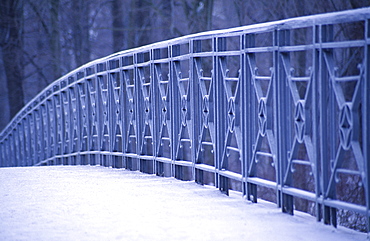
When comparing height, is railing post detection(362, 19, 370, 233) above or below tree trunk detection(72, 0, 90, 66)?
below

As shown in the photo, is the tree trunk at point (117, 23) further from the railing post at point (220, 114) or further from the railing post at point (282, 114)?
the railing post at point (282, 114)

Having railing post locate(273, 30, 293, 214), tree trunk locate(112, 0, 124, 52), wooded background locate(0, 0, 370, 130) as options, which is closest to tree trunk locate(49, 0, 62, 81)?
wooded background locate(0, 0, 370, 130)

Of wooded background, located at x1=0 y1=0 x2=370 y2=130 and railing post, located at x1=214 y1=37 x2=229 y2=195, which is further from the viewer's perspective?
wooded background, located at x1=0 y1=0 x2=370 y2=130

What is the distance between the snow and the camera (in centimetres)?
452

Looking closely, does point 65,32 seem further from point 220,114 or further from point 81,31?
point 220,114

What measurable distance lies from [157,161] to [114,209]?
295cm

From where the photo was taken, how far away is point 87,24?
1159 inches

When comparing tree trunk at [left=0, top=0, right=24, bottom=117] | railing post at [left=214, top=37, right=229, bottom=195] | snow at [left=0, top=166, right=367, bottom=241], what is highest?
tree trunk at [left=0, top=0, right=24, bottom=117]

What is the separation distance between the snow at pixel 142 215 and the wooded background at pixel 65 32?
761 inches

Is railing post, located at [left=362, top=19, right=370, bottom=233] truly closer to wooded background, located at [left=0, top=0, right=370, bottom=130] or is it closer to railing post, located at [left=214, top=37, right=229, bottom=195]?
railing post, located at [left=214, top=37, right=229, bottom=195]

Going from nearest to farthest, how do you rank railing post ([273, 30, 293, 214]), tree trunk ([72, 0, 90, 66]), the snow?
the snow < railing post ([273, 30, 293, 214]) < tree trunk ([72, 0, 90, 66])

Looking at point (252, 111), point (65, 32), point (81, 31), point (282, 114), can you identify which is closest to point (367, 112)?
point (282, 114)

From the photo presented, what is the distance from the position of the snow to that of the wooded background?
1933 cm

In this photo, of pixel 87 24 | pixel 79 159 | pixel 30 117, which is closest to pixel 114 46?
pixel 87 24
